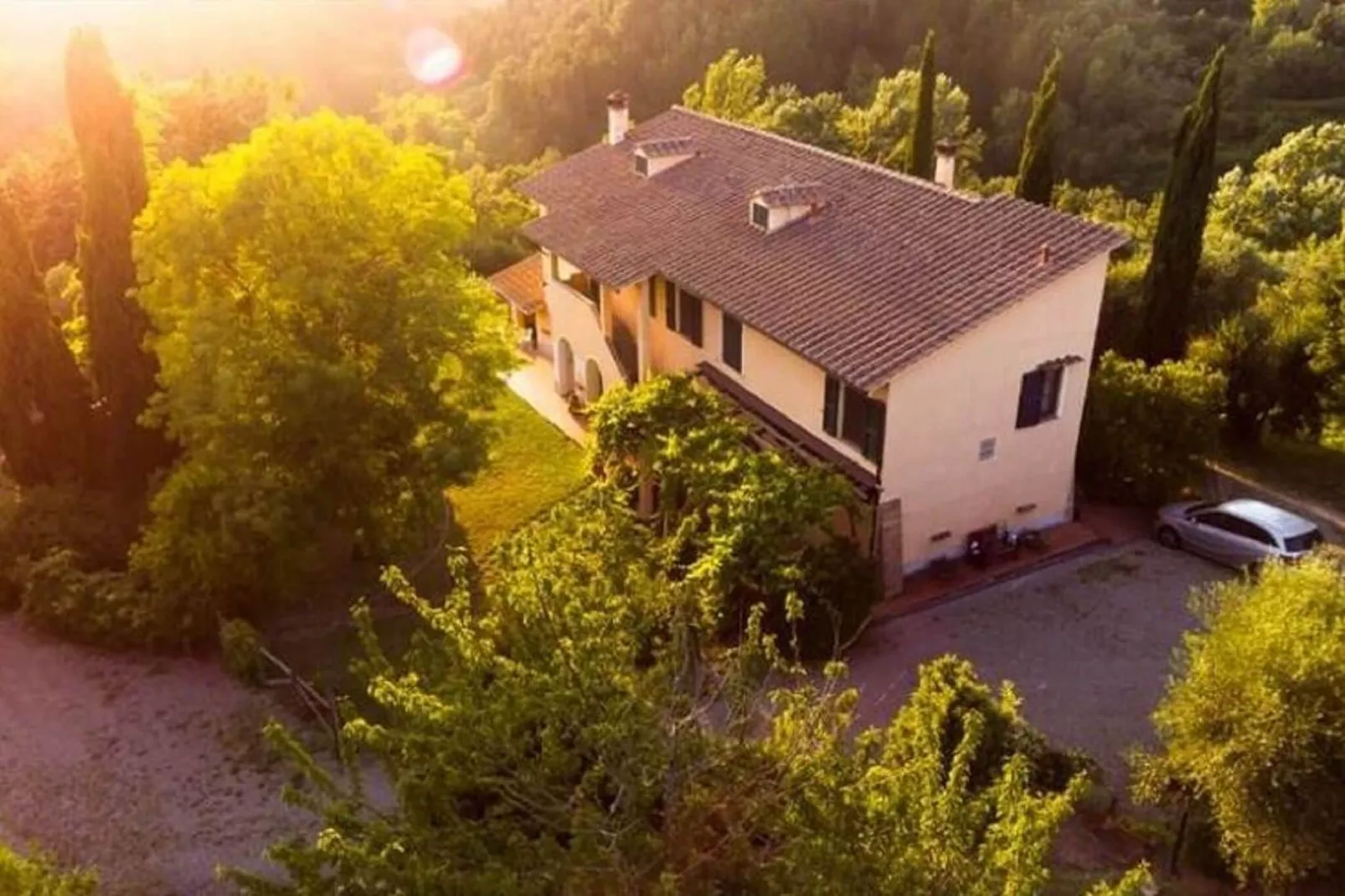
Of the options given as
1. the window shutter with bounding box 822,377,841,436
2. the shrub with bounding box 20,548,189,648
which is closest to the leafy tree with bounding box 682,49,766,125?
the window shutter with bounding box 822,377,841,436

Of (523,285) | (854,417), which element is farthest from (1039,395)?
(523,285)

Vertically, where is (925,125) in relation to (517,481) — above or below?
above

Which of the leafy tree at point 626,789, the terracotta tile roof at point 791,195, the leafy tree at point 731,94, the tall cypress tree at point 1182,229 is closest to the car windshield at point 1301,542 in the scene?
the tall cypress tree at point 1182,229

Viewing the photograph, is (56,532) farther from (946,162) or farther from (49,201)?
(946,162)

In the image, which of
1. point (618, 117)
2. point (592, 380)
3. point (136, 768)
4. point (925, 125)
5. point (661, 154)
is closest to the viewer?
point (136, 768)

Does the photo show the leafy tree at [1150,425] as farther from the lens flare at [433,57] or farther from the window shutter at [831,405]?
the lens flare at [433,57]

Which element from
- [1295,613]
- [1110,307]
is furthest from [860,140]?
[1295,613]
